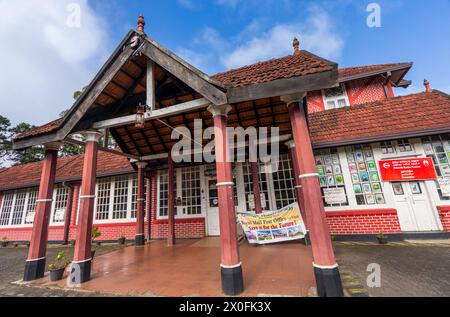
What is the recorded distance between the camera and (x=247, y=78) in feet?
11.7

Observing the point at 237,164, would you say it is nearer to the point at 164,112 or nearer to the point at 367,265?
the point at 164,112

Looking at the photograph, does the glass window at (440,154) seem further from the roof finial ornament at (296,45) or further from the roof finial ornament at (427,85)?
the roof finial ornament at (296,45)

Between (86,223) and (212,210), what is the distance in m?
4.58

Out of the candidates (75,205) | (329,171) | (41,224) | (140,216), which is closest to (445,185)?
(329,171)

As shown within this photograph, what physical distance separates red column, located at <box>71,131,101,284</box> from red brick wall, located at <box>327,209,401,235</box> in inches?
255

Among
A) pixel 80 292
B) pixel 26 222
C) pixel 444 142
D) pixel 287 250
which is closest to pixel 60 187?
pixel 26 222

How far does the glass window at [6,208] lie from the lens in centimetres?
1089

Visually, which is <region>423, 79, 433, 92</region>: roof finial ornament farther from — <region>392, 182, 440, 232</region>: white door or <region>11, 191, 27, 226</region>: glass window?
<region>11, 191, 27, 226</region>: glass window

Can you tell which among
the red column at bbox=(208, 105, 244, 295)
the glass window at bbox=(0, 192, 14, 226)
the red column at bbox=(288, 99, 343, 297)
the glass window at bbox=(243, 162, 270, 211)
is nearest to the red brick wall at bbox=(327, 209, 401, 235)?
the glass window at bbox=(243, 162, 270, 211)

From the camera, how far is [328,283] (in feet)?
8.96

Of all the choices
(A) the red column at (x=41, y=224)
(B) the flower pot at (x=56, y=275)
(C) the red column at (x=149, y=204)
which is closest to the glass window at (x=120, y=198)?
(C) the red column at (x=149, y=204)

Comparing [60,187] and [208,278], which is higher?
[60,187]

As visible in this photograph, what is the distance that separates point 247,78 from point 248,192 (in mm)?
4942

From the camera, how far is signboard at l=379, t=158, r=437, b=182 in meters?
5.80
